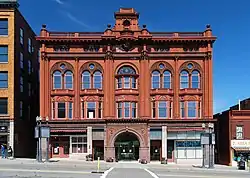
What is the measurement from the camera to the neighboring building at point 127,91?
5966 centimetres

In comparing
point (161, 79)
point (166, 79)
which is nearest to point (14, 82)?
point (161, 79)

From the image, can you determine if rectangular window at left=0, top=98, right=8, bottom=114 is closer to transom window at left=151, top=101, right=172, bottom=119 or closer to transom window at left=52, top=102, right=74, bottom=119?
transom window at left=52, top=102, right=74, bottom=119

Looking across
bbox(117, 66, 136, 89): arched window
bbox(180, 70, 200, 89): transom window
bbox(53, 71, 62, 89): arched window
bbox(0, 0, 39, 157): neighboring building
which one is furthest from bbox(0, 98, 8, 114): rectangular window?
bbox(180, 70, 200, 89): transom window

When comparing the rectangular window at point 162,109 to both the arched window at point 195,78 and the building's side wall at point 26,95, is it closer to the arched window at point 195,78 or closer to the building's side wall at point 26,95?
the arched window at point 195,78

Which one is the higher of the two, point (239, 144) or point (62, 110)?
point (62, 110)

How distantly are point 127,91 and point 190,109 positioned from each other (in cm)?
865

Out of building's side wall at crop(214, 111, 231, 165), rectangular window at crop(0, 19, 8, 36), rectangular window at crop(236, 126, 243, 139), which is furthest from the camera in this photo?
building's side wall at crop(214, 111, 231, 165)

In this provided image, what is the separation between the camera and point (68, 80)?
61.2 metres

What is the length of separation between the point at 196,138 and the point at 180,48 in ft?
39.7

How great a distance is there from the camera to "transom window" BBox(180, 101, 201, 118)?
6050 centimetres

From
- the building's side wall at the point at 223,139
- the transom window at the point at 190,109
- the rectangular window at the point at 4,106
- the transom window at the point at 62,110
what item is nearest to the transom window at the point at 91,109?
the transom window at the point at 62,110

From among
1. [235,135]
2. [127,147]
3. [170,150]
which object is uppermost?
[235,135]

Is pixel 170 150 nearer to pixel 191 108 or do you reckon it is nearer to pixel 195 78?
pixel 191 108

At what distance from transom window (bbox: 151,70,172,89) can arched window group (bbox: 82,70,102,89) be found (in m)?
7.06
